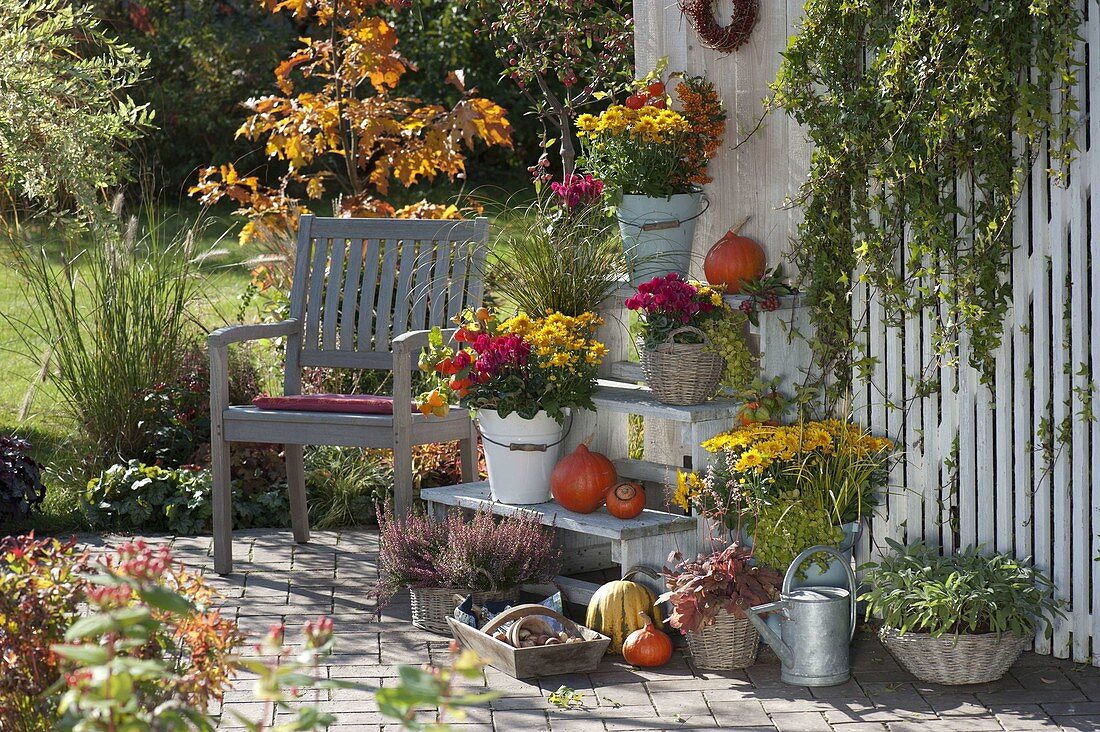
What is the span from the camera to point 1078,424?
351cm

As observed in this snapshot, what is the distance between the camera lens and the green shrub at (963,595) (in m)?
3.48

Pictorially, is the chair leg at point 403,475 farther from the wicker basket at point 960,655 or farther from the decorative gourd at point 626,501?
the wicker basket at point 960,655

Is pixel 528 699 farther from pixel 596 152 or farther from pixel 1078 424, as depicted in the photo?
pixel 596 152

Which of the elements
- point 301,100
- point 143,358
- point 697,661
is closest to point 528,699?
point 697,661

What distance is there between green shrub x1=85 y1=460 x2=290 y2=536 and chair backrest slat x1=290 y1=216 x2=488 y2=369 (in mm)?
660

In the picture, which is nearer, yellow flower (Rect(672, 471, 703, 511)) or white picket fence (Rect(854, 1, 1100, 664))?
white picket fence (Rect(854, 1, 1100, 664))

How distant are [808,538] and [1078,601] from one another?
27.7 inches

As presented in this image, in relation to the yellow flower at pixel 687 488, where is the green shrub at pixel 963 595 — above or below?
below

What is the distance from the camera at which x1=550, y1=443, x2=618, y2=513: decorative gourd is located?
4.03 metres

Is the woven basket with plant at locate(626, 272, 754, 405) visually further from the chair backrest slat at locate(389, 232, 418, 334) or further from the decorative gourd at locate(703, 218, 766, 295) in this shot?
the chair backrest slat at locate(389, 232, 418, 334)

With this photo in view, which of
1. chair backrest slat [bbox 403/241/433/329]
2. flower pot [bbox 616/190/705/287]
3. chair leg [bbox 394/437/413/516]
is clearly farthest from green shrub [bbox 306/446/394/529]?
flower pot [bbox 616/190/705/287]

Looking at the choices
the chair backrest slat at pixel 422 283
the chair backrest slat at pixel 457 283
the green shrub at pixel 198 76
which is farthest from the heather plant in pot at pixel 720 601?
the green shrub at pixel 198 76

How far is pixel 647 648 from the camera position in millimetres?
3705

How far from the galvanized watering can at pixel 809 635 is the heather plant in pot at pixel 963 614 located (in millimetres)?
127
